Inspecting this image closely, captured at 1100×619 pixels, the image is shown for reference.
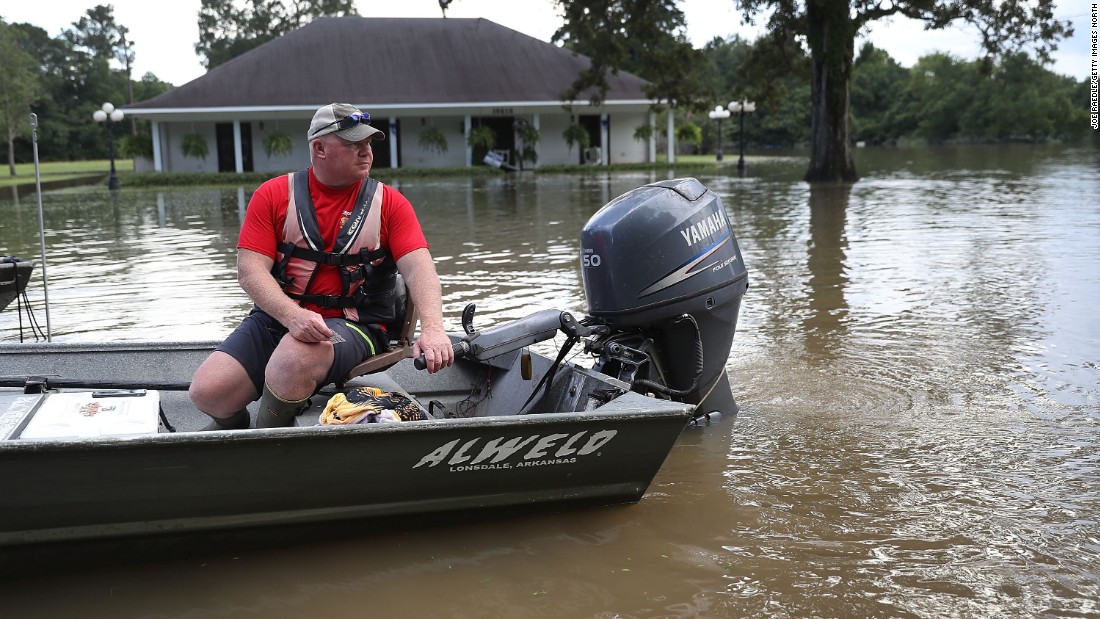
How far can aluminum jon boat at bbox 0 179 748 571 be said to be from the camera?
3.36 metres

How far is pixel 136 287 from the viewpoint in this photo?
10.2 metres

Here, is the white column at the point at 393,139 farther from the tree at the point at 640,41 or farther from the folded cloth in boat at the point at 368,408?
the folded cloth in boat at the point at 368,408

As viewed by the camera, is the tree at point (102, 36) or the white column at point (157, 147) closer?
the white column at point (157, 147)

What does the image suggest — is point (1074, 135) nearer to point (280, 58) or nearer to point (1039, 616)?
point (280, 58)

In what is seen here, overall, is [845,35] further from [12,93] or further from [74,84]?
[74,84]

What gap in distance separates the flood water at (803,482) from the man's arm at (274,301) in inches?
22.4

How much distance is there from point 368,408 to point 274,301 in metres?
0.53

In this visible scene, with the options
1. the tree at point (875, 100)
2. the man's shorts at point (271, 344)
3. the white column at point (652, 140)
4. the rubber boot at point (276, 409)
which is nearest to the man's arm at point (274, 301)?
the man's shorts at point (271, 344)

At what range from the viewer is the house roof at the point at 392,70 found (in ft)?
113

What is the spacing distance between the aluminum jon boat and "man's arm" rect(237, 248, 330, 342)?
359 millimetres

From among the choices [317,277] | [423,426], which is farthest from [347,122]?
[423,426]

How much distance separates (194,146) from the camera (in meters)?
34.1

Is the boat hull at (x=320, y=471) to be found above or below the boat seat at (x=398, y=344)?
below

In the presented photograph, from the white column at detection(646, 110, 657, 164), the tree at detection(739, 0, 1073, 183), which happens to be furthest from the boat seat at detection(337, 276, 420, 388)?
the white column at detection(646, 110, 657, 164)
